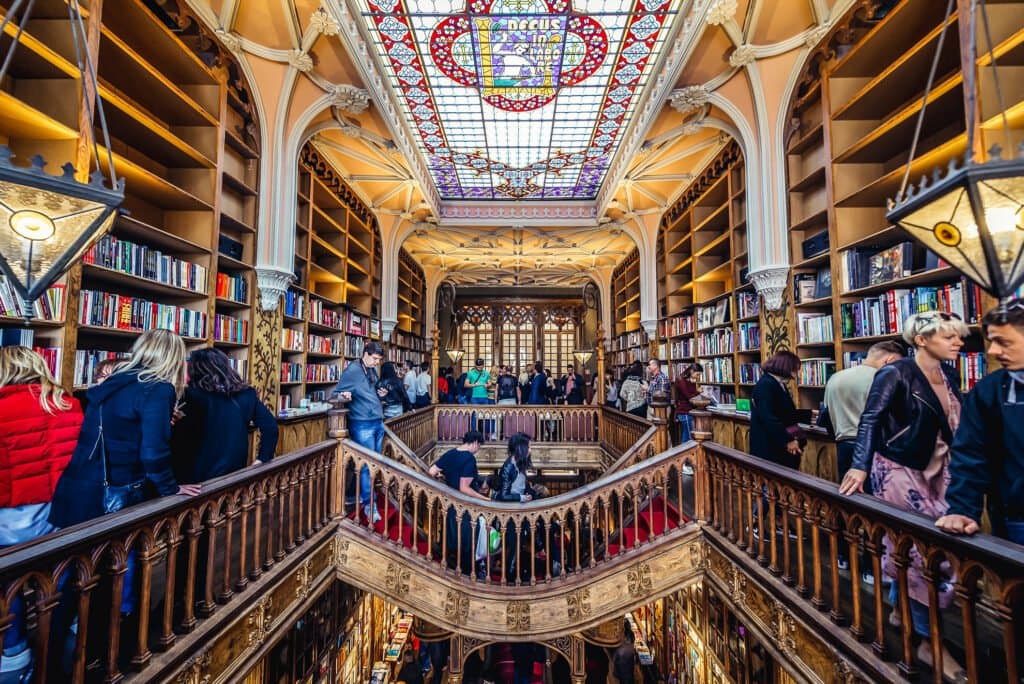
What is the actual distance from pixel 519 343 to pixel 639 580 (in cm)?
1385

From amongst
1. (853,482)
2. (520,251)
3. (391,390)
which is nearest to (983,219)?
(853,482)

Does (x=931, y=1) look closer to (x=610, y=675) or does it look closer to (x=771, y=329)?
(x=771, y=329)

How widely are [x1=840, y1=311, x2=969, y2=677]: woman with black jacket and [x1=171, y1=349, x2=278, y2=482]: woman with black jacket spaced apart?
2.97 meters

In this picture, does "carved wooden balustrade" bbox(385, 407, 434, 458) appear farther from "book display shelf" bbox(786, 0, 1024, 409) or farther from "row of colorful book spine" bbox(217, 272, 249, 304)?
"book display shelf" bbox(786, 0, 1024, 409)

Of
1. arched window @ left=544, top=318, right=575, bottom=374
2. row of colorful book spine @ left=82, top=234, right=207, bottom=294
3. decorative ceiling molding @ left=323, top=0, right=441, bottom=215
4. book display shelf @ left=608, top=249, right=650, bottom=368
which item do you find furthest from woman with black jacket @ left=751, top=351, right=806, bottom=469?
arched window @ left=544, top=318, right=575, bottom=374

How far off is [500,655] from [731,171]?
23.5 ft

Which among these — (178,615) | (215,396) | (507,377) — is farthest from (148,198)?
(507,377)

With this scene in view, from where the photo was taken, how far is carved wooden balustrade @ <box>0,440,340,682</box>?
138cm

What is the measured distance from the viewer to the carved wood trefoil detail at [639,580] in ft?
12.0

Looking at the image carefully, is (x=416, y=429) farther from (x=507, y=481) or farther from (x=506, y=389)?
(x=507, y=481)

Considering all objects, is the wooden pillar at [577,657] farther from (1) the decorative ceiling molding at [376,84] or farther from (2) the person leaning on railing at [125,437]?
(1) the decorative ceiling molding at [376,84]

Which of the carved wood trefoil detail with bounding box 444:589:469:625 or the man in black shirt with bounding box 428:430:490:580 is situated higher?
the man in black shirt with bounding box 428:430:490:580

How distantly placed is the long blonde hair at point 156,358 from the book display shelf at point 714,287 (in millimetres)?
5109

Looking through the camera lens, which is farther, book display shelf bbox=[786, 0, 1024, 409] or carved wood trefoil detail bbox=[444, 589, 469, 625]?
carved wood trefoil detail bbox=[444, 589, 469, 625]
